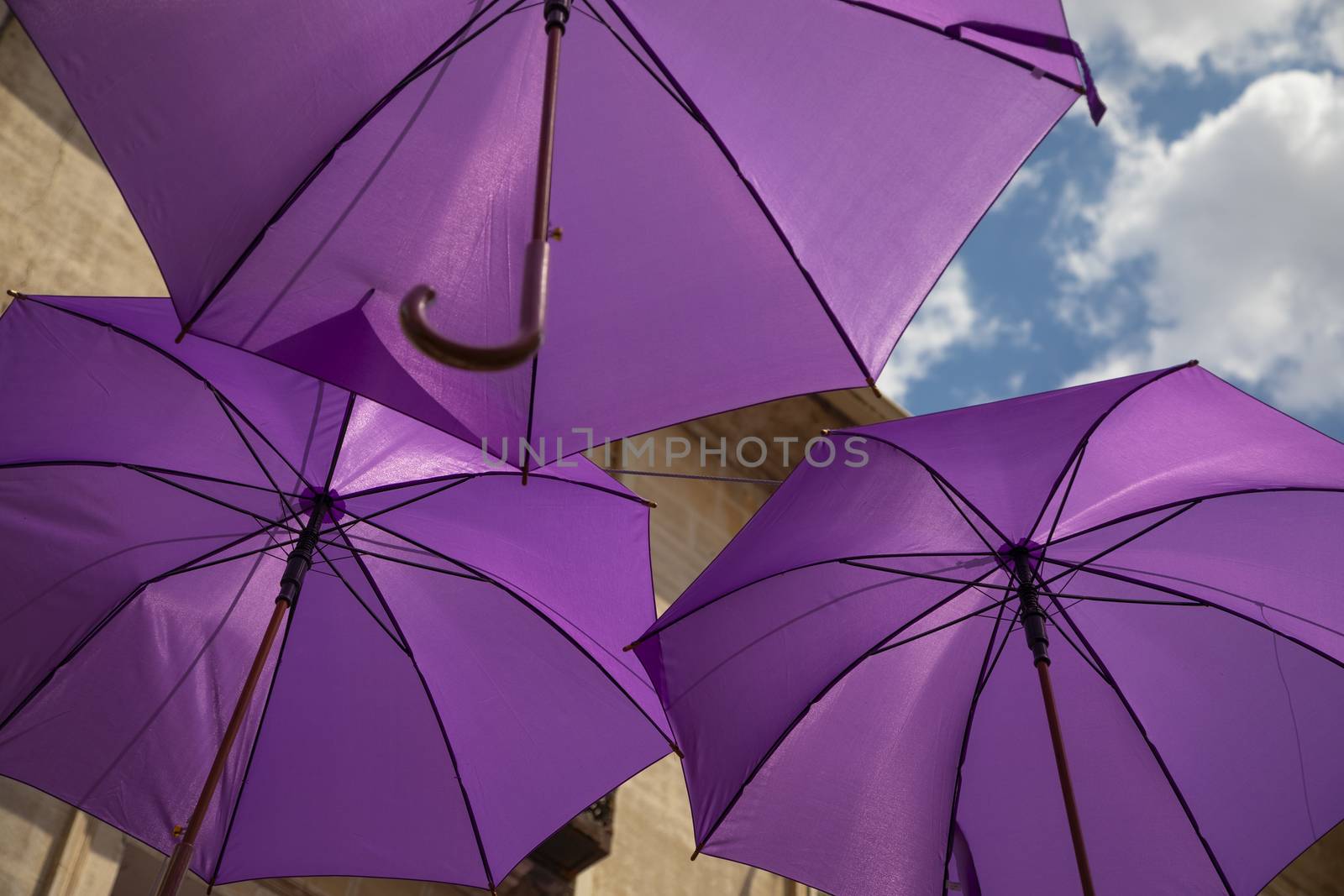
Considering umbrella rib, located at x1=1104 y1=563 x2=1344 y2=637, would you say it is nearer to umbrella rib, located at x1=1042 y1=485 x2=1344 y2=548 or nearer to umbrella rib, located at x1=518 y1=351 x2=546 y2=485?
umbrella rib, located at x1=1042 y1=485 x2=1344 y2=548

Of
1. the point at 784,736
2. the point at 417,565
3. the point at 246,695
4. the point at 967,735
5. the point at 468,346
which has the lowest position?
the point at 468,346

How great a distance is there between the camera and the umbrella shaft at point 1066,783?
187 inches

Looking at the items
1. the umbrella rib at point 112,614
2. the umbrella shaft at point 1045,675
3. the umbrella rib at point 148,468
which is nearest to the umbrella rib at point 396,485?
the umbrella rib at point 148,468

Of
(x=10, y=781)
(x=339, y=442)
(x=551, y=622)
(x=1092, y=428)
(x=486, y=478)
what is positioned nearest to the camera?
(x=1092, y=428)

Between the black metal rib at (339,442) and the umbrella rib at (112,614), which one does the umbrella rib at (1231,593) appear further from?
the umbrella rib at (112,614)

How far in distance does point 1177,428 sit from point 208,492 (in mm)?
3606

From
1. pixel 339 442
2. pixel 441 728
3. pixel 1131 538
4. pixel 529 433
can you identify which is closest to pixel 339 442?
pixel 339 442

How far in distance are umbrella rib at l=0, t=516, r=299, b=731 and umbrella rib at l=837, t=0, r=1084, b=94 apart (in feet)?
9.53

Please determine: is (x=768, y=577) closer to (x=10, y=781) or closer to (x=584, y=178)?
(x=584, y=178)

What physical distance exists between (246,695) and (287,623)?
2.69ft

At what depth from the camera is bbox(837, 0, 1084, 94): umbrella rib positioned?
16.4 feet

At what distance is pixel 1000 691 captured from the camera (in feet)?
19.7

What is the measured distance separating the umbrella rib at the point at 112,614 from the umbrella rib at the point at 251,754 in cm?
36

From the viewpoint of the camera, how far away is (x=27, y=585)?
536 centimetres
